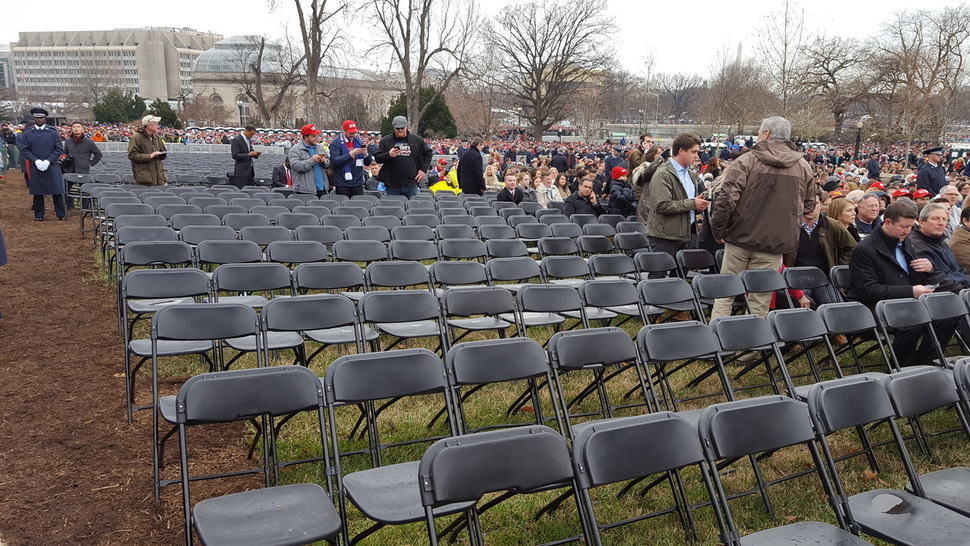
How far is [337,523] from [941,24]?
37459mm

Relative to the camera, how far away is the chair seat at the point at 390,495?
9.14 ft

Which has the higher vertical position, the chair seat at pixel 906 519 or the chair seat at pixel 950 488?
the chair seat at pixel 906 519

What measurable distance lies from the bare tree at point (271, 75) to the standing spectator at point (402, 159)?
3134cm

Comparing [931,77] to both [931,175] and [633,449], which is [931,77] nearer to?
[931,175]

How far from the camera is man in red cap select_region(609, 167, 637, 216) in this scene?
34.2ft

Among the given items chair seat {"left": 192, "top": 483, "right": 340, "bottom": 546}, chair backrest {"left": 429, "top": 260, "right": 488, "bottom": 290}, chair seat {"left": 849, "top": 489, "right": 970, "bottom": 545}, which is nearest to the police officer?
chair backrest {"left": 429, "top": 260, "right": 488, "bottom": 290}

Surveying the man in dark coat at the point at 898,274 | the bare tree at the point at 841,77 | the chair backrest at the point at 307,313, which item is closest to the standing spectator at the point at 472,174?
the man in dark coat at the point at 898,274

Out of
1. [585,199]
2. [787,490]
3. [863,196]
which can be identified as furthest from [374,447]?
[585,199]

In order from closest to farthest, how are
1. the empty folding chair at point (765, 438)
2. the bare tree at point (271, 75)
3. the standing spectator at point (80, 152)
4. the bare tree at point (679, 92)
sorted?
1. the empty folding chair at point (765, 438)
2. the standing spectator at point (80, 152)
3. the bare tree at point (271, 75)
4. the bare tree at point (679, 92)

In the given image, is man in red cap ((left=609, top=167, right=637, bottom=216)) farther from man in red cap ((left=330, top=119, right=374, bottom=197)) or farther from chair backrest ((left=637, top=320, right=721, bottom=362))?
chair backrest ((left=637, top=320, right=721, bottom=362))

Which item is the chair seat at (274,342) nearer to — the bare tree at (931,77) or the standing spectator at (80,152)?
the standing spectator at (80,152)

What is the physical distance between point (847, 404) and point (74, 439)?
4.12 metres

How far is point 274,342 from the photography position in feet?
15.5

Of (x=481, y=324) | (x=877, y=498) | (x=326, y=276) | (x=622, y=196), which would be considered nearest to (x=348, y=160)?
(x=622, y=196)
